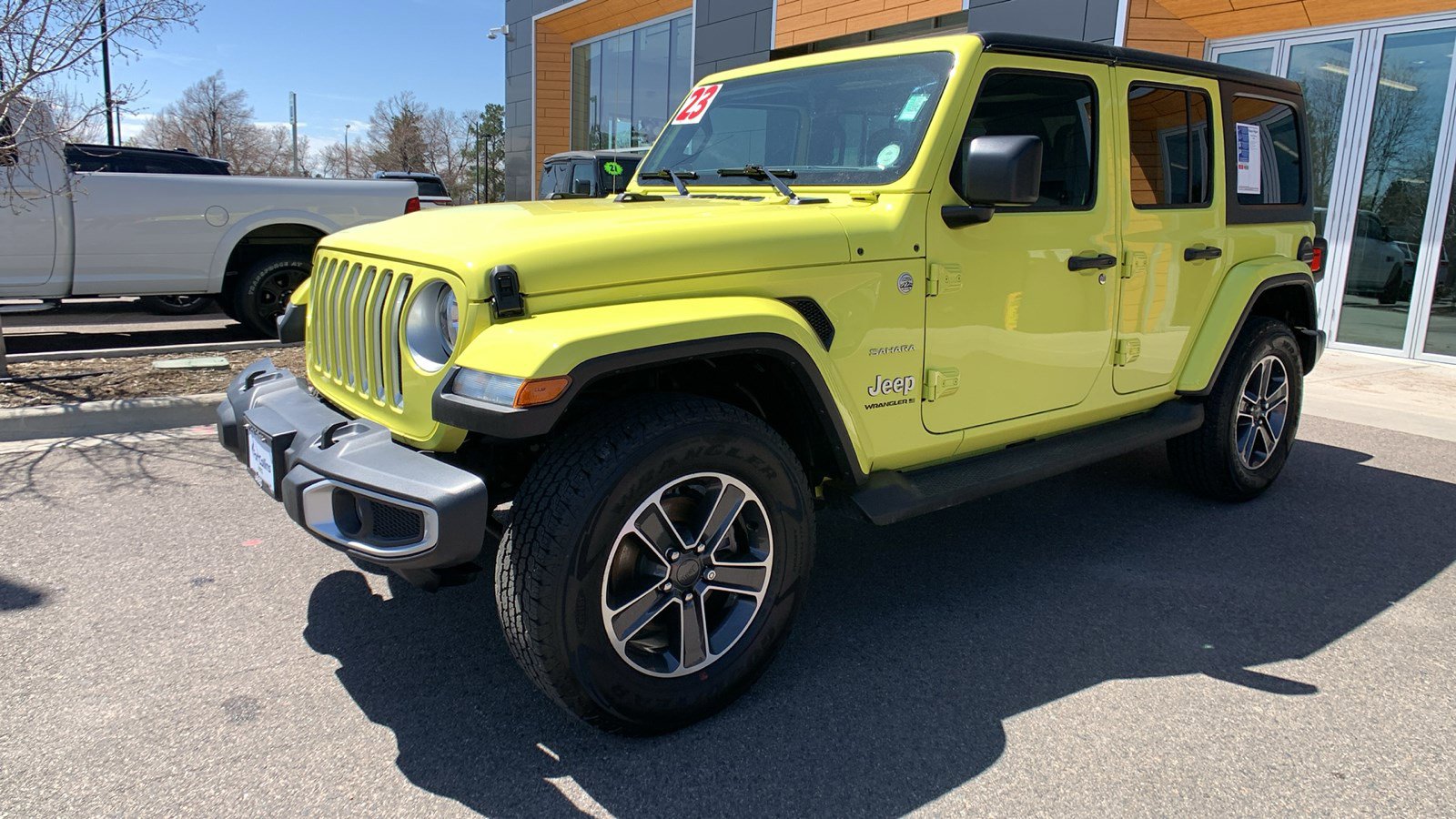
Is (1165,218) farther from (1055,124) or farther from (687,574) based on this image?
(687,574)

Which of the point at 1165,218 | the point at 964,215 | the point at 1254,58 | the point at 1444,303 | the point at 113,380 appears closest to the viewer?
the point at 964,215

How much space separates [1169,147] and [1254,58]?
23.0 ft

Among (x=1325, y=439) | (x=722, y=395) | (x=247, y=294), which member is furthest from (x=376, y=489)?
(x=247, y=294)

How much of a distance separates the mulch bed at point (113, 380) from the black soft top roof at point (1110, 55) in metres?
4.17

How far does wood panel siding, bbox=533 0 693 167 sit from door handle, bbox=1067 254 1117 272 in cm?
1796

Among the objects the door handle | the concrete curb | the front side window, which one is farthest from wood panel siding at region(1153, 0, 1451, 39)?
the concrete curb

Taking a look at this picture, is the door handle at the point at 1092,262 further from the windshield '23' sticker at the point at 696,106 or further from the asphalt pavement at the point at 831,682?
the windshield '23' sticker at the point at 696,106

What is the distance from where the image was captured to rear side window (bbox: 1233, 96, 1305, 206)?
441 centimetres

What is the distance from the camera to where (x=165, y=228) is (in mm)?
7742

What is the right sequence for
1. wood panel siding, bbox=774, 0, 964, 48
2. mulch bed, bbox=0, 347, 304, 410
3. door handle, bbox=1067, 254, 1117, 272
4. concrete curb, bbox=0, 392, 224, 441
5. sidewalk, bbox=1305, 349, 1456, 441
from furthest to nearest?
wood panel siding, bbox=774, 0, 964, 48, sidewalk, bbox=1305, 349, 1456, 441, mulch bed, bbox=0, 347, 304, 410, concrete curb, bbox=0, 392, 224, 441, door handle, bbox=1067, 254, 1117, 272

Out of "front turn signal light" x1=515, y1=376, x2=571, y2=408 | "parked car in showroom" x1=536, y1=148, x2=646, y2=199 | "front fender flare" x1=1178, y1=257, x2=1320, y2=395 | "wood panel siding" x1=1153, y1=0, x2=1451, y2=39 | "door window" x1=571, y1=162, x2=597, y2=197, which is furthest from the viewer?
"door window" x1=571, y1=162, x2=597, y2=197

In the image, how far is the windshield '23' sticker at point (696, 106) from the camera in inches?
161

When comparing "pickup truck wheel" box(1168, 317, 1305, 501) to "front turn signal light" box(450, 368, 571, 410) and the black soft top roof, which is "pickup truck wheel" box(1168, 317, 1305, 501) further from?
"front turn signal light" box(450, 368, 571, 410)

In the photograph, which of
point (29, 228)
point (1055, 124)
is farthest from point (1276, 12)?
point (29, 228)
